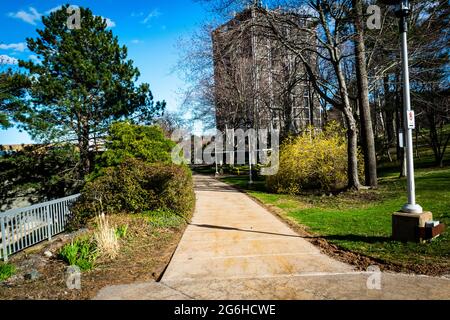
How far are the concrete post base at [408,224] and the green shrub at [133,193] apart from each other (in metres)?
5.82

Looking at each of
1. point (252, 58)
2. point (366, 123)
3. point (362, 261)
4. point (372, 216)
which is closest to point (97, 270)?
point (362, 261)

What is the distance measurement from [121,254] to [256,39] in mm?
11560

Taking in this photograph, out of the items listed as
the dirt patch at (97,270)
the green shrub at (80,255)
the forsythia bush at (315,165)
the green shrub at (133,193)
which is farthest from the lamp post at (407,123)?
the forsythia bush at (315,165)

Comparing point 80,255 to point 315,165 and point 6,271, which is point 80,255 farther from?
point 315,165

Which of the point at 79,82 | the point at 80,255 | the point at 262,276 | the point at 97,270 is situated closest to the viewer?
the point at 262,276

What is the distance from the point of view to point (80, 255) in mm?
5965

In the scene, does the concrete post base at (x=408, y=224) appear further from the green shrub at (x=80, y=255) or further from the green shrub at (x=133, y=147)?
the green shrub at (x=133, y=147)

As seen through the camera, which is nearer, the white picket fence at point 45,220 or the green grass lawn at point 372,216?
the green grass lawn at point 372,216

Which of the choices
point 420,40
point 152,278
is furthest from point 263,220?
point 420,40

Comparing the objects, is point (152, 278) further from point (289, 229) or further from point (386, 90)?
point (386, 90)

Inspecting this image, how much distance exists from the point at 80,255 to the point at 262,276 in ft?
11.1

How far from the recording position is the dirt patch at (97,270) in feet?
15.0

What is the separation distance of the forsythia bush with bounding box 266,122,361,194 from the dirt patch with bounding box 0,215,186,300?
8908 mm

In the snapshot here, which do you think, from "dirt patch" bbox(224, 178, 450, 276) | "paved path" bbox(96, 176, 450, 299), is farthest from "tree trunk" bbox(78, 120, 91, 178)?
"dirt patch" bbox(224, 178, 450, 276)
